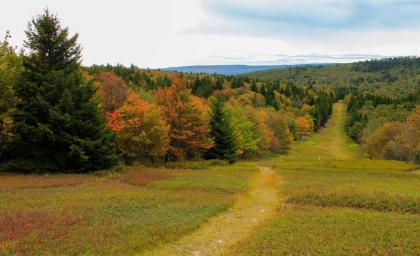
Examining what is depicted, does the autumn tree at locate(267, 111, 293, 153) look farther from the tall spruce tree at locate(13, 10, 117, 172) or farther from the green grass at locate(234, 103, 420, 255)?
the green grass at locate(234, 103, 420, 255)

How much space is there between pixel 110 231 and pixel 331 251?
8.55 meters

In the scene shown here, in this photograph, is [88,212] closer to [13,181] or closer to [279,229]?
[279,229]

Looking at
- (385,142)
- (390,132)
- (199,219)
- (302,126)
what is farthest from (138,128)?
(302,126)

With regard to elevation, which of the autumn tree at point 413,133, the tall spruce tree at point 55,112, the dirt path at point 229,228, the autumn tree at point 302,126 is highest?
the tall spruce tree at point 55,112

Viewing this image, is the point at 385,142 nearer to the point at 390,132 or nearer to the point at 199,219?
the point at 390,132

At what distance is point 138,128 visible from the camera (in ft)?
139

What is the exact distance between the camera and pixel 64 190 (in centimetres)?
2378

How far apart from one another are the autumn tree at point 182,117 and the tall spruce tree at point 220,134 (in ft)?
13.4

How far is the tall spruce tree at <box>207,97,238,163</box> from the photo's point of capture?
54344 mm

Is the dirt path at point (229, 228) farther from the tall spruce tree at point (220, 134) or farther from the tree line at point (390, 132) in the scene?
the tree line at point (390, 132)

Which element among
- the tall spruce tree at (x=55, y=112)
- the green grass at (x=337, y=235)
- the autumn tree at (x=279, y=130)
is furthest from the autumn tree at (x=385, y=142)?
the green grass at (x=337, y=235)

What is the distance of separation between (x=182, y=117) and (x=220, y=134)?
807 cm

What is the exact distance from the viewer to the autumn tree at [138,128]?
135 ft

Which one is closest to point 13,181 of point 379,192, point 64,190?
point 64,190
